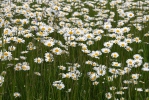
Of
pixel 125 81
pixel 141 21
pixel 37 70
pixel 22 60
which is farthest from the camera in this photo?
pixel 141 21

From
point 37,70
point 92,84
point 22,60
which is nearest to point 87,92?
point 92,84

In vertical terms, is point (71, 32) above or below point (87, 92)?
above

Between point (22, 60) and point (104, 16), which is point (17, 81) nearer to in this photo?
point (22, 60)

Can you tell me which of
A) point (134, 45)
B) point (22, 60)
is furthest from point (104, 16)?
point (22, 60)

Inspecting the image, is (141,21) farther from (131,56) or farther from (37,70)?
(37,70)

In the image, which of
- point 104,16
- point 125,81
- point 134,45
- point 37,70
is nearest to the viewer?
point 125,81

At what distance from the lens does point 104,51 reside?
4.26 m

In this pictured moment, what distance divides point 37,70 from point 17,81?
0.97 feet

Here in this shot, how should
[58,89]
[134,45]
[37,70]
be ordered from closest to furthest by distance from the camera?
1. [58,89]
2. [37,70]
3. [134,45]

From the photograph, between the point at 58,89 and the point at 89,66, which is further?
the point at 89,66

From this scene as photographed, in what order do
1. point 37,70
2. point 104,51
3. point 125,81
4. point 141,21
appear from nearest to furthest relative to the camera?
1. point 125,81
2. point 37,70
3. point 104,51
4. point 141,21

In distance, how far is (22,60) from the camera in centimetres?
395

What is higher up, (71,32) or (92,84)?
(71,32)

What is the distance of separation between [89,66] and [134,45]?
3.55 feet
